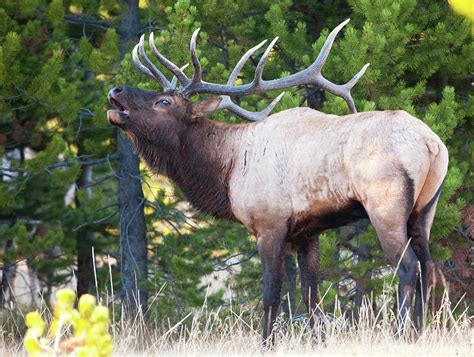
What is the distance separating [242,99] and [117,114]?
2451 millimetres

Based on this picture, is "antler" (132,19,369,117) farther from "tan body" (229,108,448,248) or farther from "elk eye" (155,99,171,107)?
"tan body" (229,108,448,248)

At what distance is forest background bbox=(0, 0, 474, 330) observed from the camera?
341 inches

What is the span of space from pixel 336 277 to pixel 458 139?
181cm

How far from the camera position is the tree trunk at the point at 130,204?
11.9m

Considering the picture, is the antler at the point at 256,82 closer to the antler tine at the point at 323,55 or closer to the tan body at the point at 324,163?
the antler tine at the point at 323,55

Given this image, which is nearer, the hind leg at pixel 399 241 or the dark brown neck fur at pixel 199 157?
the hind leg at pixel 399 241

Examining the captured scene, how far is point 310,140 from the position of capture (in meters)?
7.17

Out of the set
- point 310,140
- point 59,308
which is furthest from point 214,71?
point 59,308

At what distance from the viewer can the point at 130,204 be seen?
39.8ft

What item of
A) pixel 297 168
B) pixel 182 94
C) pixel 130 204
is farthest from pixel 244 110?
pixel 130 204

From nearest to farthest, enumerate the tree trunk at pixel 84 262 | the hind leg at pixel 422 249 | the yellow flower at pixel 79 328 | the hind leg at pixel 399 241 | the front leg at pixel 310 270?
the yellow flower at pixel 79 328
the hind leg at pixel 399 241
the hind leg at pixel 422 249
the front leg at pixel 310 270
the tree trunk at pixel 84 262

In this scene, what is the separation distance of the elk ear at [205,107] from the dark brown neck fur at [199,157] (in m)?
0.07

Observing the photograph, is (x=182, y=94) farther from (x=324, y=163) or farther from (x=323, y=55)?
(x=324, y=163)

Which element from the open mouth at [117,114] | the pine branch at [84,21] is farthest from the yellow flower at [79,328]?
the pine branch at [84,21]
